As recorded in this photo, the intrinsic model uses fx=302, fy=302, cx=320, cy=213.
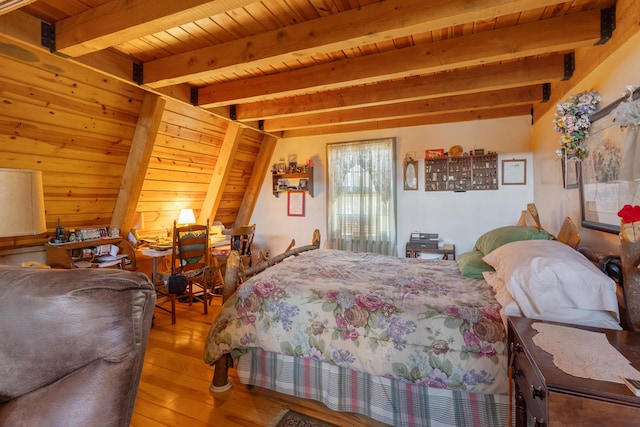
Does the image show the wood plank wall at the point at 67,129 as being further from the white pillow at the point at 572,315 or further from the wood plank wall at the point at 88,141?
the white pillow at the point at 572,315

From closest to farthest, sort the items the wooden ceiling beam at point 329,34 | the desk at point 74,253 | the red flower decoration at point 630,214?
the red flower decoration at point 630,214
the wooden ceiling beam at point 329,34
the desk at point 74,253

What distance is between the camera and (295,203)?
4867 mm

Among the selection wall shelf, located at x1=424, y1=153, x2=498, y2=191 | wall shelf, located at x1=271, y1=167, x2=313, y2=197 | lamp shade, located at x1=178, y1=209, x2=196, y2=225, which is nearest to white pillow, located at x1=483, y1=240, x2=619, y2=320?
wall shelf, located at x1=424, y1=153, x2=498, y2=191

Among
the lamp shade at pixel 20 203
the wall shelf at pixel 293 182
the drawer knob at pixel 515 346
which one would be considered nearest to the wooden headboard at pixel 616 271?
the drawer knob at pixel 515 346

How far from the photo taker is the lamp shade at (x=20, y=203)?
1.48 m

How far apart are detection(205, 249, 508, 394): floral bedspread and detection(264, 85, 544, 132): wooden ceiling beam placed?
2.00 metres

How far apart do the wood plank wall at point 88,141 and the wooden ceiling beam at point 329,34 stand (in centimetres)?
62

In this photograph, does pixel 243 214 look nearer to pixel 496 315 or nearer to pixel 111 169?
pixel 111 169

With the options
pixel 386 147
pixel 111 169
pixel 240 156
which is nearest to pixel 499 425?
pixel 386 147

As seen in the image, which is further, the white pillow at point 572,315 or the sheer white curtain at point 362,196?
the sheer white curtain at point 362,196

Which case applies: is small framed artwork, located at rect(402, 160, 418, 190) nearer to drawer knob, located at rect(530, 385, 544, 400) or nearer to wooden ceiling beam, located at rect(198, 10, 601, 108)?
wooden ceiling beam, located at rect(198, 10, 601, 108)

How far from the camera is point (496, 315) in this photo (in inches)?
59.6

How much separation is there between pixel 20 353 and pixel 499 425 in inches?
78.3

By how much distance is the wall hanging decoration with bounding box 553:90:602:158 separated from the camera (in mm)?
1883
